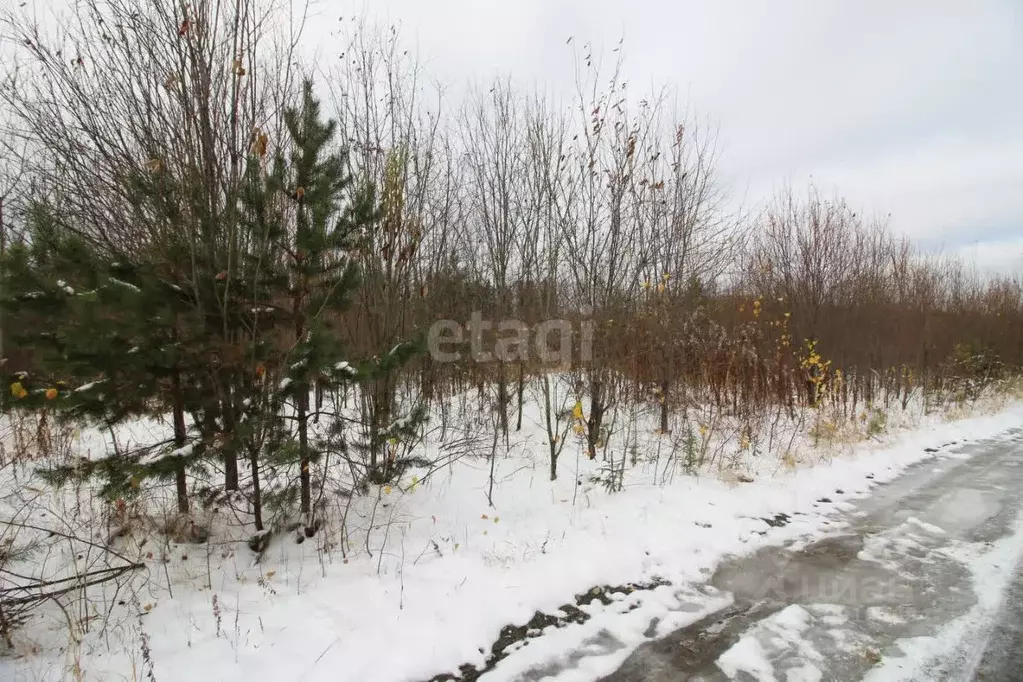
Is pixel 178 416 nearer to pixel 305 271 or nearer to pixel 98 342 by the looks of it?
pixel 98 342

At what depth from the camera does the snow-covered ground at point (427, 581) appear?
284 cm

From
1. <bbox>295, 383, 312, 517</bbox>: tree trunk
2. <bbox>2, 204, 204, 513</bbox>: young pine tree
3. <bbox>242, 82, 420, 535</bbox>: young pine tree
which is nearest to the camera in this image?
<bbox>2, 204, 204, 513</bbox>: young pine tree

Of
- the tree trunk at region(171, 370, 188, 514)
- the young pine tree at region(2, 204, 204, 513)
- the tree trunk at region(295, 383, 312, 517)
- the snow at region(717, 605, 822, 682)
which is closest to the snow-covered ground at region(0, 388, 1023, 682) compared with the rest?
the snow at region(717, 605, 822, 682)

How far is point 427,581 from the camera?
367 cm

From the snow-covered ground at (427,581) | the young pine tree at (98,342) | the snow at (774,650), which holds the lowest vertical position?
the snow at (774,650)

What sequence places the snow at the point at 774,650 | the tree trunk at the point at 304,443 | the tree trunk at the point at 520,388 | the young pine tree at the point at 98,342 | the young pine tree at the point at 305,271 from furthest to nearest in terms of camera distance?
the tree trunk at the point at 520,388, the tree trunk at the point at 304,443, the young pine tree at the point at 305,271, the young pine tree at the point at 98,342, the snow at the point at 774,650

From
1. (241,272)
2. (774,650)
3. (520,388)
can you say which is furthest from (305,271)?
(520,388)

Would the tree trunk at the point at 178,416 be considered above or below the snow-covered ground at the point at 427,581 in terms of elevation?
above

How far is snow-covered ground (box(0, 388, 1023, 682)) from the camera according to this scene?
284cm

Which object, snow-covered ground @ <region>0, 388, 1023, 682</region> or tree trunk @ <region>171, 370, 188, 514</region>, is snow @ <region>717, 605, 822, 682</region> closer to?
snow-covered ground @ <region>0, 388, 1023, 682</region>

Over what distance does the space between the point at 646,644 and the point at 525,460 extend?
12.3ft

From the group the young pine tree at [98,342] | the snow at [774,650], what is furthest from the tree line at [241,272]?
the snow at [774,650]

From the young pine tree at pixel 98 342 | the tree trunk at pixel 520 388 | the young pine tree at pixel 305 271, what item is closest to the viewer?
the young pine tree at pixel 98 342

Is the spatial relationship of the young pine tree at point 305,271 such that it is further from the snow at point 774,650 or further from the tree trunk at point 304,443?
the snow at point 774,650
